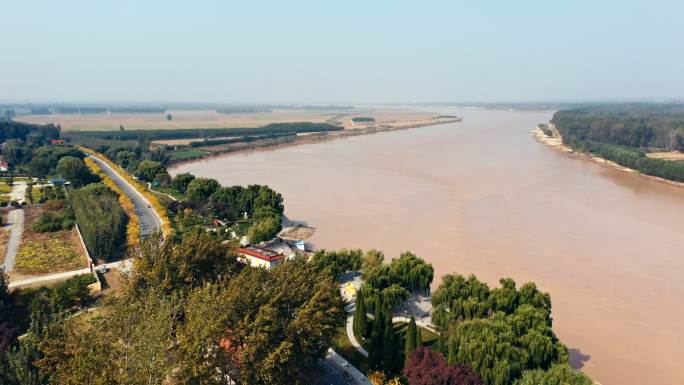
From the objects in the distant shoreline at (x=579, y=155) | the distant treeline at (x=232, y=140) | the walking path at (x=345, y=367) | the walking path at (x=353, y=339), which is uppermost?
the distant treeline at (x=232, y=140)

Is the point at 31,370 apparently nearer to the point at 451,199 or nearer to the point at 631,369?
the point at 631,369

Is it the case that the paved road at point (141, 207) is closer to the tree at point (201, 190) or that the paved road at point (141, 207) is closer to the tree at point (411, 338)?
the tree at point (201, 190)

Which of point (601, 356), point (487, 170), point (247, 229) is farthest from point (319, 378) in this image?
point (487, 170)

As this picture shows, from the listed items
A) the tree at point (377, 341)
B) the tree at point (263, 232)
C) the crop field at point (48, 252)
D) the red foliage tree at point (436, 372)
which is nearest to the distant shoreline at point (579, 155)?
the tree at point (263, 232)

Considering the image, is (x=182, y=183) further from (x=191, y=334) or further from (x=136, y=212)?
(x=191, y=334)

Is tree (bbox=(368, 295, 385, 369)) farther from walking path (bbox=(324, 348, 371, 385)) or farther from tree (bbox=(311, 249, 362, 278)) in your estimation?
tree (bbox=(311, 249, 362, 278))

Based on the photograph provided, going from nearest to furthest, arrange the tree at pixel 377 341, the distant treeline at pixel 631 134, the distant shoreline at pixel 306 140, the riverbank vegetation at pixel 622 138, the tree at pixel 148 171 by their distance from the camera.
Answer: the tree at pixel 377 341 < the tree at pixel 148 171 < the riverbank vegetation at pixel 622 138 < the distant shoreline at pixel 306 140 < the distant treeline at pixel 631 134
